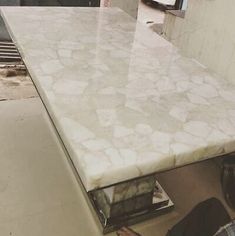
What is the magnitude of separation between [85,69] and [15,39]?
0.37m

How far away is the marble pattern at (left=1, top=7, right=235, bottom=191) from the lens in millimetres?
817

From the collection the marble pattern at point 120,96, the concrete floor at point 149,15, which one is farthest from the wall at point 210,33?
the concrete floor at point 149,15

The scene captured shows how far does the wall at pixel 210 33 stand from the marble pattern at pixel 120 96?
0.60 feet

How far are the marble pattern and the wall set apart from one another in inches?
7.2

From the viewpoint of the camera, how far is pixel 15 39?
1.34m

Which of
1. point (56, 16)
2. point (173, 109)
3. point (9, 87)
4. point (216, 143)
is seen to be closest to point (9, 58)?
point (9, 87)

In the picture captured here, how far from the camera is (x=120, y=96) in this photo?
1.05 meters

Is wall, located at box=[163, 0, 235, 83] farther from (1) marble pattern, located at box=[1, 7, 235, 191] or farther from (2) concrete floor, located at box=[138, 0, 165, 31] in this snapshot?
(2) concrete floor, located at box=[138, 0, 165, 31]

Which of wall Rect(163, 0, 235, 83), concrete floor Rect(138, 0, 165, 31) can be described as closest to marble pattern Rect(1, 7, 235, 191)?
wall Rect(163, 0, 235, 83)

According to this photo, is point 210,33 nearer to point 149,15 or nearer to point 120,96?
point 120,96

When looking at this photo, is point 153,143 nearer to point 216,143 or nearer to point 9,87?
point 216,143

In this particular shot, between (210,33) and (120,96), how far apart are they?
704mm

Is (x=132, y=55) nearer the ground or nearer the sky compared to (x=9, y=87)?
nearer the sky

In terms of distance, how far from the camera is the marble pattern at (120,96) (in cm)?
82
